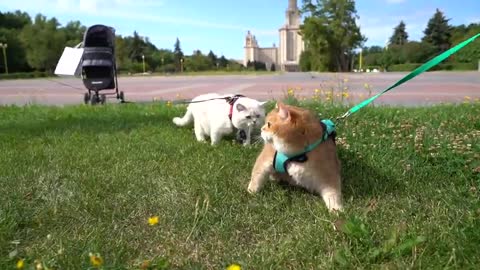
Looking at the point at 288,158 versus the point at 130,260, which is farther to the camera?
the point at 288,158

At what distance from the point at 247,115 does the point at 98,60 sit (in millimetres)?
5281

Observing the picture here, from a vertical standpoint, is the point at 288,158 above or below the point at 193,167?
above

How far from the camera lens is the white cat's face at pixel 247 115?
3998 mm

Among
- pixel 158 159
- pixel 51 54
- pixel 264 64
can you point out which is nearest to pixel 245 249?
pixel 158 159

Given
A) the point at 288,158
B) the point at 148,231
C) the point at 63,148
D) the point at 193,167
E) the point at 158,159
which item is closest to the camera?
the point at 148,231

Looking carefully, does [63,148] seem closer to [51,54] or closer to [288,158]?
[288,158]

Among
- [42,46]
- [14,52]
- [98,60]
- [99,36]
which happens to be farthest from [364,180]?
[14,52]

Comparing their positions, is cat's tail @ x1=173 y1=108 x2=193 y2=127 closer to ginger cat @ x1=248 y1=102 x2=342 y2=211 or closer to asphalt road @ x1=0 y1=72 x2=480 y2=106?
ginger cat @ x1=248 y1=102 x2=342 y2=211

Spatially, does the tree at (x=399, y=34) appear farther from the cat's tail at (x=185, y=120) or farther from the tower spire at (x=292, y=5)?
the cat's tail at (x=185, y=120)

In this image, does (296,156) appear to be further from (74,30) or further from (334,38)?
(74,30)

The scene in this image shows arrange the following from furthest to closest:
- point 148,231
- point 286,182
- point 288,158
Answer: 1. point 286,182
2. point 288,158
3. point 148,231

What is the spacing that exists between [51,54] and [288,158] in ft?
172

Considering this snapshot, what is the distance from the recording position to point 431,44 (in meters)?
56.5

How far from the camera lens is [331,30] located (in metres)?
43.9
